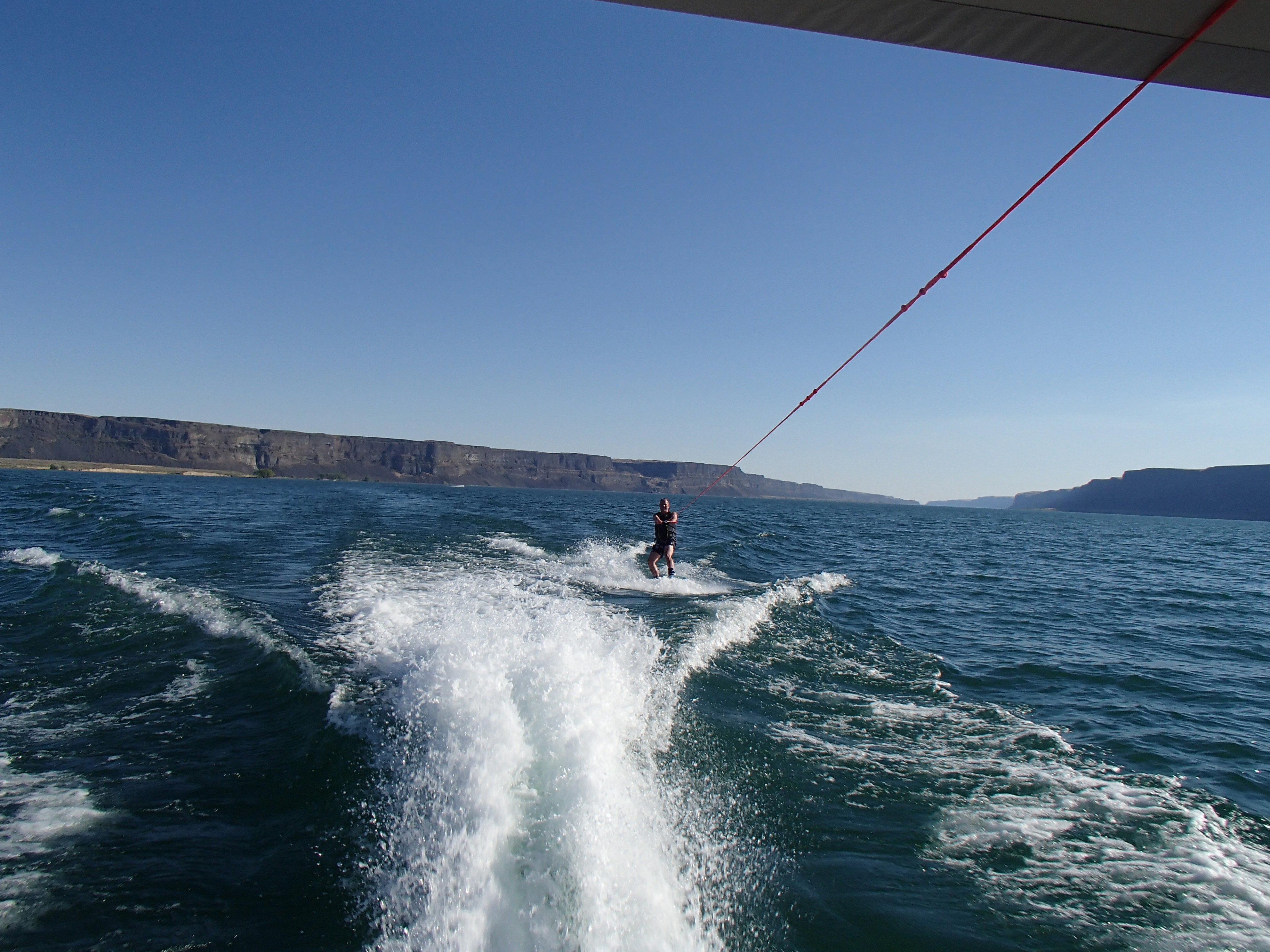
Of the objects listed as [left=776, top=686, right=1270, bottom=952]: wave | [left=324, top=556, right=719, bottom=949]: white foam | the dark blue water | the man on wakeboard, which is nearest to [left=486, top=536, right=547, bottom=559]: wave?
the man on wakeboard

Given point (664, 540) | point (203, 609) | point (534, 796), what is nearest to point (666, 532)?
point (664, 540)

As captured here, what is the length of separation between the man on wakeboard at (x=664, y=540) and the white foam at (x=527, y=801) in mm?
6815

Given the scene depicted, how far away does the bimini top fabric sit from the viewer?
8.86 ft

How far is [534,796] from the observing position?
465cm

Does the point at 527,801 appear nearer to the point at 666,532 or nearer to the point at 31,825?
the point at 31,825

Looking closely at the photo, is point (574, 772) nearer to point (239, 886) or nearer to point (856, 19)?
point (239, 886)

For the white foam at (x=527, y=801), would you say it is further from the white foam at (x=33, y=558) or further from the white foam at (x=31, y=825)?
the white foam at (x=33, y=558)

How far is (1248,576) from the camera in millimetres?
24141

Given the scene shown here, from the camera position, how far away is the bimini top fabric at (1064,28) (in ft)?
8.86

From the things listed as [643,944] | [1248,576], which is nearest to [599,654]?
[643,944]

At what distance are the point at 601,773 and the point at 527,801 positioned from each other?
0.65 m

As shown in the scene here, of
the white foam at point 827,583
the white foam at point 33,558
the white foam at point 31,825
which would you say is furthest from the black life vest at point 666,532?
the white foam at point 33,558

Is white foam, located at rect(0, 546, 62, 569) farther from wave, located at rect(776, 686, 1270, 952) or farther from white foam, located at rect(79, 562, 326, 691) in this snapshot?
wave, located at rect(776, 686, 1270, 952)

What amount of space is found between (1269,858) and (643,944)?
16.8 feet
